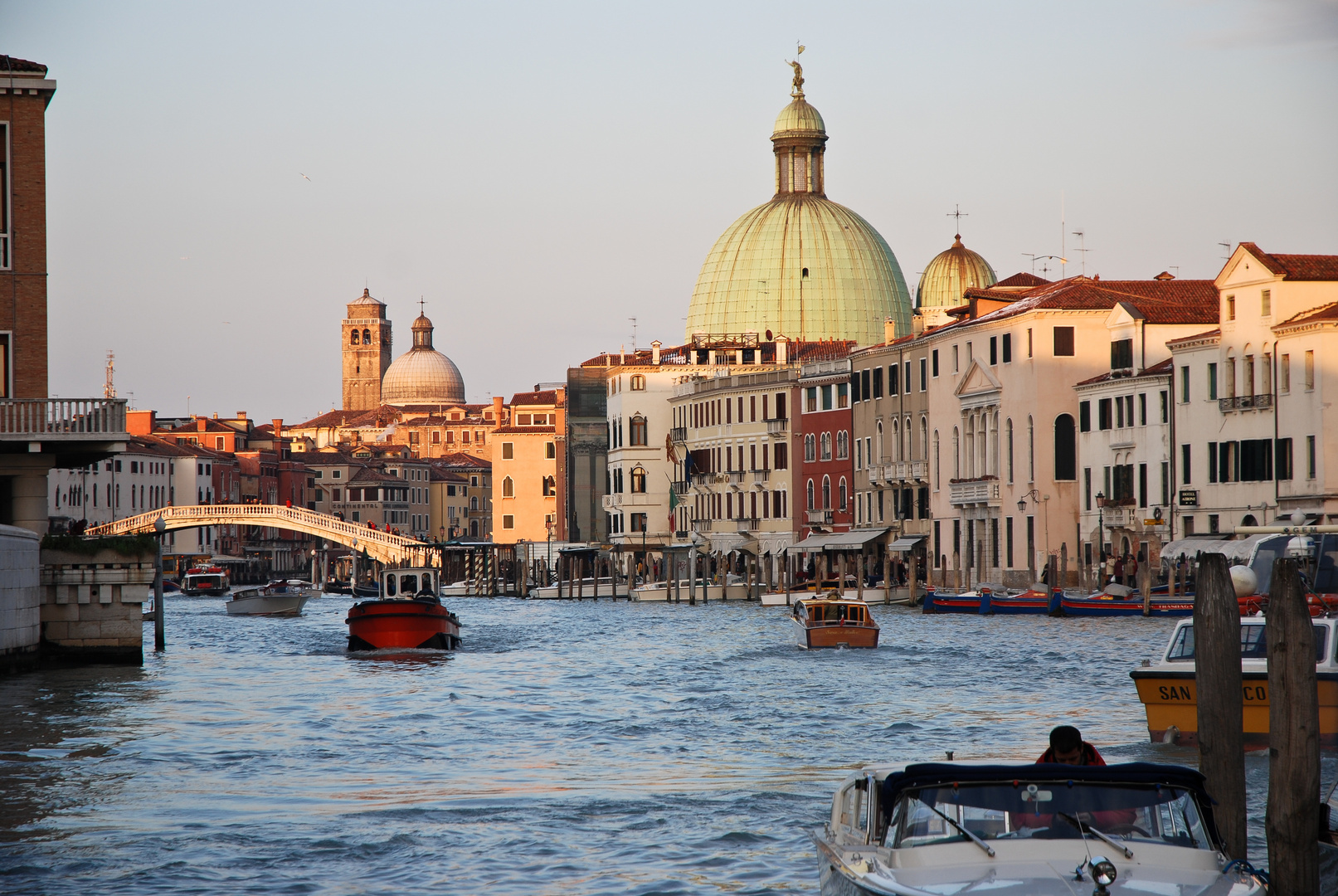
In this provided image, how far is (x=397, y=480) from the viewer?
143 meters

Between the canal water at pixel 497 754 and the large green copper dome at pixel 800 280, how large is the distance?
58.8 meters

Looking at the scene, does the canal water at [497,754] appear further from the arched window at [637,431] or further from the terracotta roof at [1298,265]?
the arched window at [637,431]

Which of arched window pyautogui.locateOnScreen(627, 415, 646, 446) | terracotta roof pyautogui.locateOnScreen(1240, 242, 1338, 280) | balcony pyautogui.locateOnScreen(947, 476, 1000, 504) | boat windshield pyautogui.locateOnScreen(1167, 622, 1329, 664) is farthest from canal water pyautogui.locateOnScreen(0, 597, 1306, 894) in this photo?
arched window pyautogui.locateOnScreen(627, 415, 646, 446)

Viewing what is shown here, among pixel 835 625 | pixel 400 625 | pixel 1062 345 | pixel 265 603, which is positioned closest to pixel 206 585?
pixel 265 603

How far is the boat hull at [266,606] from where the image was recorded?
6444cm

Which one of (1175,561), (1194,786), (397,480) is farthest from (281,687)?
(397,480)

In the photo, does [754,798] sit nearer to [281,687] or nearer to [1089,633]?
[281,687]

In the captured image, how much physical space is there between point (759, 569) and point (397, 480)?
7841 centimetres

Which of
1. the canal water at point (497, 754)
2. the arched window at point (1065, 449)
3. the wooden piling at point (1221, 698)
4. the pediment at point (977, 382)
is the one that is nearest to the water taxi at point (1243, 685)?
the canal water at point (497, 754)

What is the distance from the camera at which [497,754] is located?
19.2m

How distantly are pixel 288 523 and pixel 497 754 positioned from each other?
69.1 meters

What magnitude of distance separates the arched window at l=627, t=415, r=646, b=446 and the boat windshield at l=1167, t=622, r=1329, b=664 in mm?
67766

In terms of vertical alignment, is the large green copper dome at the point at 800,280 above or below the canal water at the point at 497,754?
above

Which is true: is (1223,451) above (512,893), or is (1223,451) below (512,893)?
above
